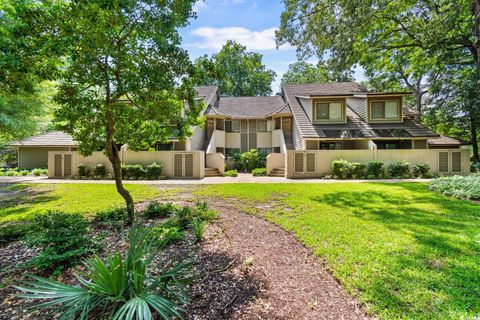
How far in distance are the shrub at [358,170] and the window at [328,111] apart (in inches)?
208

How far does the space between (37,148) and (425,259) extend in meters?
28.9

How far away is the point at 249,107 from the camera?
24438 millimetres

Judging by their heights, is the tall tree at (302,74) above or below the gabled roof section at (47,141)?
above

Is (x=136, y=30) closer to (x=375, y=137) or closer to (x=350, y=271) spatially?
(x=350, y=271)

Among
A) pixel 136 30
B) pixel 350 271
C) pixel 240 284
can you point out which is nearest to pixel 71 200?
pixel 136 30

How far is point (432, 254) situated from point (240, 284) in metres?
3.50

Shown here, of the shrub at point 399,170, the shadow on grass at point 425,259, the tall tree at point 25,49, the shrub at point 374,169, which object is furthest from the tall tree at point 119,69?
the shrub at point 399,170

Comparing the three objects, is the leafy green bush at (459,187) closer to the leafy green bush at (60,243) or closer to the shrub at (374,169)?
the shrub at (374,169)

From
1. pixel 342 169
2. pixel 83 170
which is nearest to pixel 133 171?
pixel 83 170

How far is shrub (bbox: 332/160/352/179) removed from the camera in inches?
579

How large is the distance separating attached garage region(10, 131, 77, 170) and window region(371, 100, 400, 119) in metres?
25.8

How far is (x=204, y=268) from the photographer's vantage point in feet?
12.1

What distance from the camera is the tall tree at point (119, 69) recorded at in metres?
4.21

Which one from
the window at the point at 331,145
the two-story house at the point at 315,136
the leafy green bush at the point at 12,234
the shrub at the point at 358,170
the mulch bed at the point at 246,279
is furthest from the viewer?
the window at the point at 331,145
